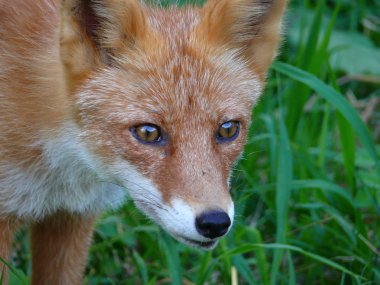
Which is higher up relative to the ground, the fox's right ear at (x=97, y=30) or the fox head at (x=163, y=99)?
the fox's right ear at (x=97, y=30)

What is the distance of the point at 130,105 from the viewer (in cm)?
431

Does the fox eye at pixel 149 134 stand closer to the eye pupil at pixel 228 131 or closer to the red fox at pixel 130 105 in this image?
the red fox at pixel 130 105

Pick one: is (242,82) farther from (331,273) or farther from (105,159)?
(331,273)

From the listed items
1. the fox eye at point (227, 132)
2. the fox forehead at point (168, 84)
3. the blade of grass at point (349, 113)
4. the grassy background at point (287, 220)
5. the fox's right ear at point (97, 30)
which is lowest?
the grassy background at point (287, 220)

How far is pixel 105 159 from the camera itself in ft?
14.5

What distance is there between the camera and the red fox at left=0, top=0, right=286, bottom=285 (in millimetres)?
4195

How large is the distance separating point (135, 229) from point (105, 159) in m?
1.37

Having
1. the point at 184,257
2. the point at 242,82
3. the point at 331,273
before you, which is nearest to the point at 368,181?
the point at 331,273

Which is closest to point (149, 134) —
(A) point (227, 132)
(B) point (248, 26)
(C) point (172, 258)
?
(A) point (227, 132)

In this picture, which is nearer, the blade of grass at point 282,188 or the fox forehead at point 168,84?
the fox forehead at point 168,84

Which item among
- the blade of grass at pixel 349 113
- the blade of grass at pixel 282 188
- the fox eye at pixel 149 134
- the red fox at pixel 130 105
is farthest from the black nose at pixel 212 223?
the blade of grass at pixel 349 113

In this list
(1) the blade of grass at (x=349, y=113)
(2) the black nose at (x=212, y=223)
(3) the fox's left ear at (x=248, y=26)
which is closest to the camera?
(2) the black nose at (x=212, y=223)

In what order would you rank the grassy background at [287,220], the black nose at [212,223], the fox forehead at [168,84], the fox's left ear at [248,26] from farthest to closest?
the grassy background at [287,220]
the fox's left ear at [248,26]
the fox forehead at [168,84]
the black nose at [212,223]

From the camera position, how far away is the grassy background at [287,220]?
17.7ft
